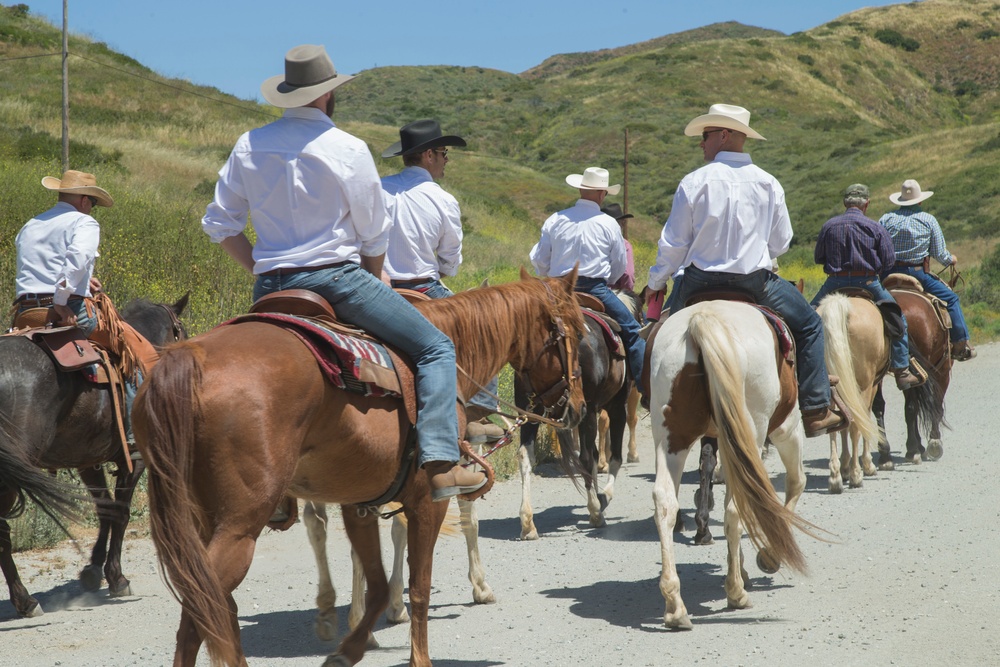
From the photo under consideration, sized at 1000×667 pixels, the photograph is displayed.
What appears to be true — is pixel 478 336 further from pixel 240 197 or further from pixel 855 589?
pixel 855 589

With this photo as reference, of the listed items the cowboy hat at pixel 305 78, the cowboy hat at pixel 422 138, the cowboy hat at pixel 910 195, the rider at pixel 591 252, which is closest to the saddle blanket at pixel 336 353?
the cowboy hat at pixel 305 78

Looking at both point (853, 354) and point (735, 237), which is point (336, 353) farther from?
point (853, 354)

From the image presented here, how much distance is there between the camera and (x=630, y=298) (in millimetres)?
11031

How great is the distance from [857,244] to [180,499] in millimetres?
8460

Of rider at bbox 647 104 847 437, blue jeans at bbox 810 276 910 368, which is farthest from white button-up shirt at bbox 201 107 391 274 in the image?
blue jeans at bbox 810 276 910 368

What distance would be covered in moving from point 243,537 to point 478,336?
79.0 inches

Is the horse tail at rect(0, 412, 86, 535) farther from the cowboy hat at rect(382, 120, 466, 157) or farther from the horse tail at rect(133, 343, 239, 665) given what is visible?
the cowboy hat at rect(382, 120, 466, 157)

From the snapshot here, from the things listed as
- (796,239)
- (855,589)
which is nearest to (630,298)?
(855,589)

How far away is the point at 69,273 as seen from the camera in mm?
6633

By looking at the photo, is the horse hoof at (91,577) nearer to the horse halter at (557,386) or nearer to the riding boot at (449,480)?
the horse halter at (557,386)

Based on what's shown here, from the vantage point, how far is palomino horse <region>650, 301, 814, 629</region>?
19.7 ft

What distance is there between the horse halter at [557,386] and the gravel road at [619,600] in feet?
4.18

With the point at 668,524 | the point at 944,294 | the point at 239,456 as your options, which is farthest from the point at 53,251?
the point at 944,294

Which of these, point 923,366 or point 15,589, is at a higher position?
point 923,366
